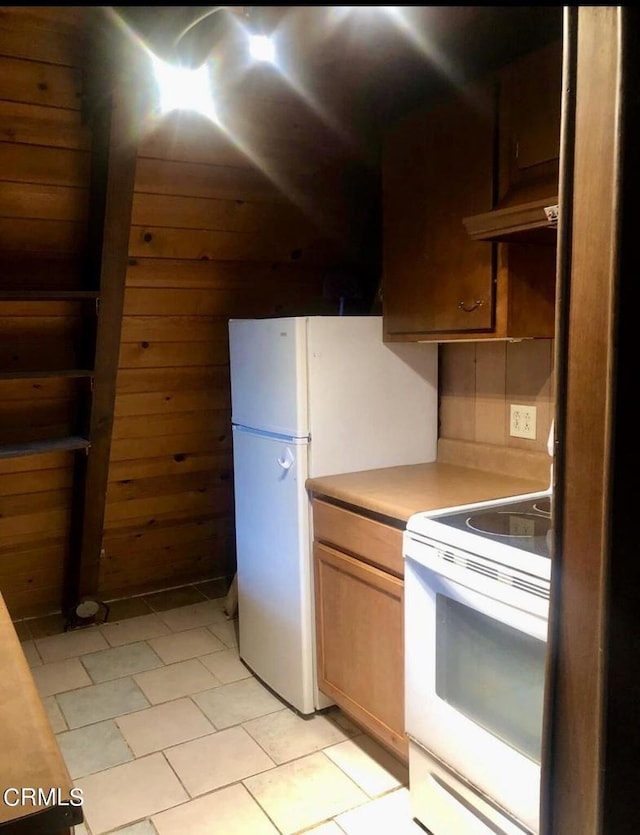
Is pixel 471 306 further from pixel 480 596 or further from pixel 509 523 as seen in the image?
pixel 480 596

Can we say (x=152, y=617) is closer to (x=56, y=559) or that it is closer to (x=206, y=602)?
(x=206, y=602)

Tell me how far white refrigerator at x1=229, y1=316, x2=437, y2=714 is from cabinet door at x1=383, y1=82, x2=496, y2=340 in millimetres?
207

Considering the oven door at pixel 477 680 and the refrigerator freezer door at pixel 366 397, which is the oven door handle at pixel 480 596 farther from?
the refrigerator freezer door at pixel 366 397

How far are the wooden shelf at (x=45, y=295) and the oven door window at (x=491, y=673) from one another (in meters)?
1.61

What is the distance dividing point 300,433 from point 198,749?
1.15m

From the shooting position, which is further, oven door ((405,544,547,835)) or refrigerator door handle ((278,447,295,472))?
refrigerator door handle ((278,447,295,472))

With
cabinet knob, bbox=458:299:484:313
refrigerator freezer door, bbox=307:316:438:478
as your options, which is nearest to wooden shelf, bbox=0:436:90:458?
refrigerator freezer door, bbox=307:316:438:478

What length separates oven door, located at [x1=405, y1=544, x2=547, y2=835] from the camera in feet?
5.12

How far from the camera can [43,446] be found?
272 centimetres

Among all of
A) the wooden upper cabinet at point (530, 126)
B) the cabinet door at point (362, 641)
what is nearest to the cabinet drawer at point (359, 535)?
the cabinet door at point (362, 641)

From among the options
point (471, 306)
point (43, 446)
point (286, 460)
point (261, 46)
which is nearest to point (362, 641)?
point (286, 460)

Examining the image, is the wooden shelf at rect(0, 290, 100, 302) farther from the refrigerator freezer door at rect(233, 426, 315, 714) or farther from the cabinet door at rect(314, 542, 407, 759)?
the cabinet door at rect(314, 542, 407, 759)

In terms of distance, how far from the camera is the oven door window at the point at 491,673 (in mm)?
1569

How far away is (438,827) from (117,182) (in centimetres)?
217
